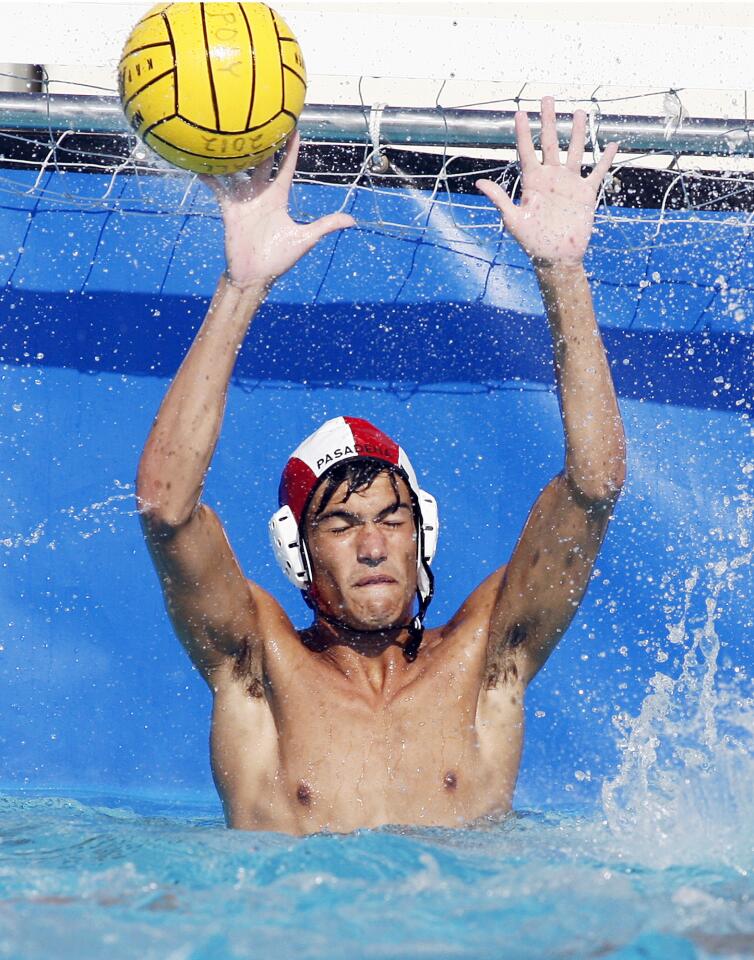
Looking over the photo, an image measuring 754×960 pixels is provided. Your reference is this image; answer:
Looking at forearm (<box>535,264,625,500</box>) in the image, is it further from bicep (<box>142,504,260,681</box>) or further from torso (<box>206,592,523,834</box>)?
bicep (<box>142,504,260,681</box>)

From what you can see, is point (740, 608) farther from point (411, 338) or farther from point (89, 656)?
point (89, 656)

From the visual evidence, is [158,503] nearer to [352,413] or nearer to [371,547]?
[371,547]

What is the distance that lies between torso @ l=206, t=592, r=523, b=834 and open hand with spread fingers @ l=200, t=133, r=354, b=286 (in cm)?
88

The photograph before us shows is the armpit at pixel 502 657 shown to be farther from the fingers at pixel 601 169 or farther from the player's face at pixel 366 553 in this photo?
the fingers at pixel 601 169

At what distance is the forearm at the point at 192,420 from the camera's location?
2.55 metres

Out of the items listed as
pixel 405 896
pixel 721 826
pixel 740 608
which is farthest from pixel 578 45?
pixel 405 896

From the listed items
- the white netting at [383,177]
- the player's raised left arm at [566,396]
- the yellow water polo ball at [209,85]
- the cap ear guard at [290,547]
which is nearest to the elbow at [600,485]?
the player's raised left arm at [566,396]

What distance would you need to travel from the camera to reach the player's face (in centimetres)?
298

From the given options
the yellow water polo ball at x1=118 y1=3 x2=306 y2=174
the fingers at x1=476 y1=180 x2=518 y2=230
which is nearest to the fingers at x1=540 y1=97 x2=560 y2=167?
the fingers at x1=476 y1=180 x2=518 y2=230

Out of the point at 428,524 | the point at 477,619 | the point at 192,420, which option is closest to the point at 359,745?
the point at 477,619

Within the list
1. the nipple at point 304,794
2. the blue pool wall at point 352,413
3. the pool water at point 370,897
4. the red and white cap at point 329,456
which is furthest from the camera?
the blue pool wall at point 352,413

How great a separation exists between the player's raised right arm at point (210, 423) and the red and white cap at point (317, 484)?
18 cm

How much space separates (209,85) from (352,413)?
1.76 m

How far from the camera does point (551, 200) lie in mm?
2742
